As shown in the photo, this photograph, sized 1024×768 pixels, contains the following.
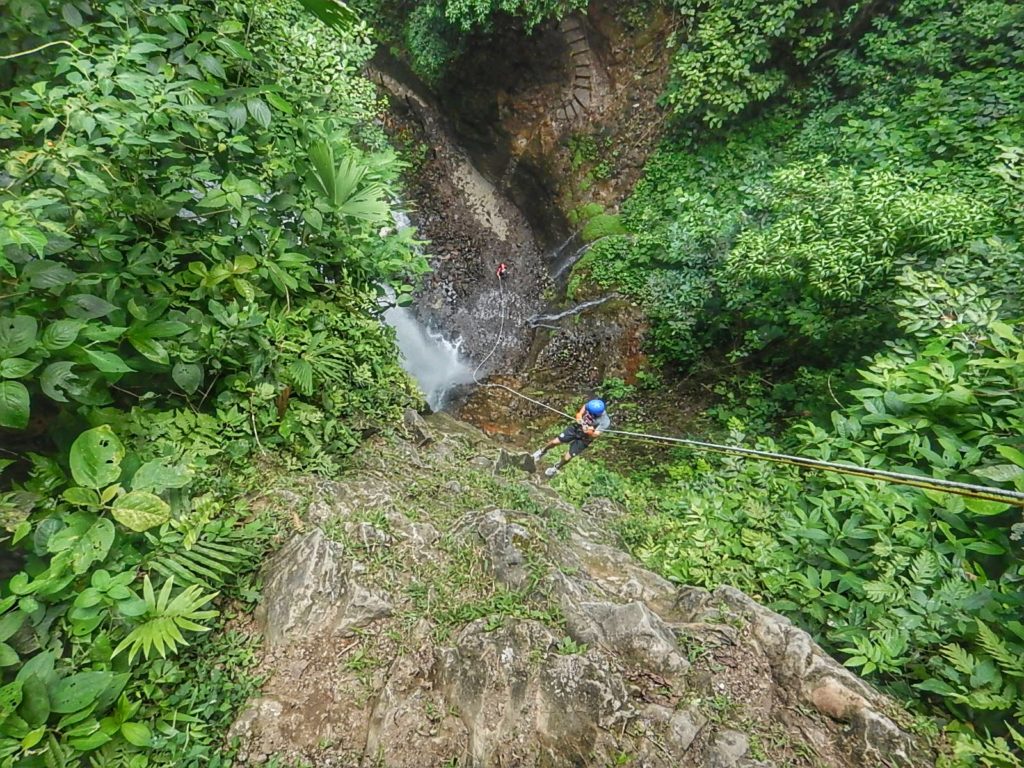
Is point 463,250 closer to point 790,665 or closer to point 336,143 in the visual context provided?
point 336,143

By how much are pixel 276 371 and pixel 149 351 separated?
927 mm

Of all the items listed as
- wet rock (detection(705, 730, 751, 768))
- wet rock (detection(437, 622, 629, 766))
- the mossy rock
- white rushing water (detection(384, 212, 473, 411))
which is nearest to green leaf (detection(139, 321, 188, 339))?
wet rock (detection(437, 622, 629, 766))

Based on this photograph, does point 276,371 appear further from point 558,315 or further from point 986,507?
point 558,315

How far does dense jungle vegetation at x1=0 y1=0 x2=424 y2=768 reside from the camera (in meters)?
2.18

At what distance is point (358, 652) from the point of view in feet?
8.70

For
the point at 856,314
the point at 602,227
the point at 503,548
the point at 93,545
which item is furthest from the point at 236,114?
the point at 602,227

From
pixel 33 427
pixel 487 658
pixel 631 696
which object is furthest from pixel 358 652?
pixel 33 427

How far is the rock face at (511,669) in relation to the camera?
2.36m

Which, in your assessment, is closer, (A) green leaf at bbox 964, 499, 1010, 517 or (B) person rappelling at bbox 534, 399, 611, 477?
(A) green leaf at bbox 964, 499, 1010, 517

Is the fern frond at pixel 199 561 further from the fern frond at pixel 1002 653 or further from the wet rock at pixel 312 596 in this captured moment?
the fern frond at pixel 1002 653

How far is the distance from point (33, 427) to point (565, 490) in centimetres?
532

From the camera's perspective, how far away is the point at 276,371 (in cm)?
369

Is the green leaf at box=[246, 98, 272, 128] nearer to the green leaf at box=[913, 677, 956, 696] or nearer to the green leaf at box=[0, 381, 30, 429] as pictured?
the green leaf at box=[0, 381, 30, 429]

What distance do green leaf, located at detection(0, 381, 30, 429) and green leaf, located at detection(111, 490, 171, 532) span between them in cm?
56
